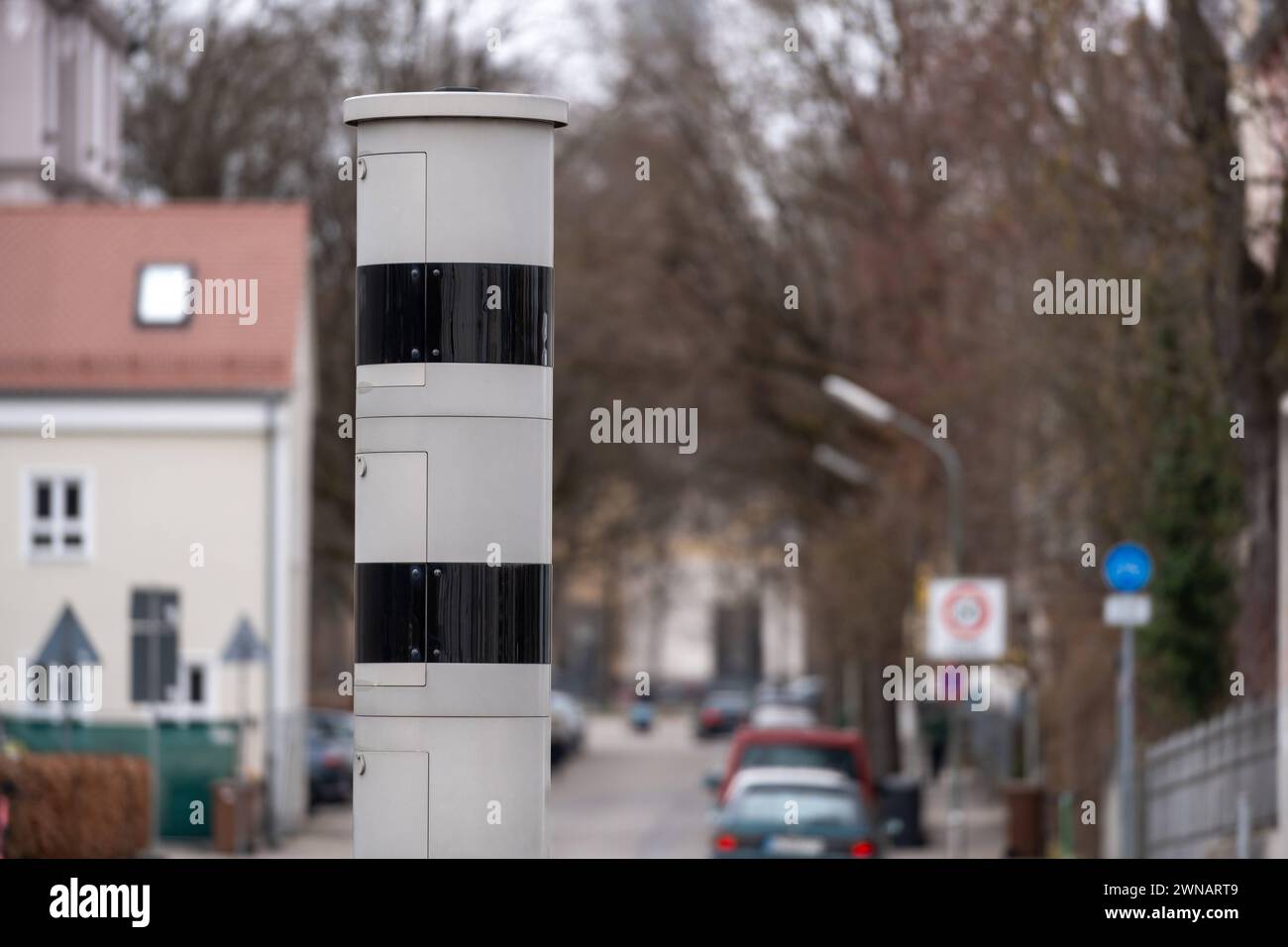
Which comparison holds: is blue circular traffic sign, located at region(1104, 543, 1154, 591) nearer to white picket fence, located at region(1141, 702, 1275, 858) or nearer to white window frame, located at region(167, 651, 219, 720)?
white picket fence, located at region(1141, 702, 1275, 858)

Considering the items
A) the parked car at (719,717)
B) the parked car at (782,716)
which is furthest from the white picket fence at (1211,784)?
the parked car at (719,717)

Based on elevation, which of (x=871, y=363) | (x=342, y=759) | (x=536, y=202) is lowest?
(x=342, y=759)

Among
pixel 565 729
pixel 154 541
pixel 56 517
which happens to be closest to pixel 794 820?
pixel 154 541

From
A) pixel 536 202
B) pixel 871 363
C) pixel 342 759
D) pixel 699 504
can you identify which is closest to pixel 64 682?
pixel 342 759

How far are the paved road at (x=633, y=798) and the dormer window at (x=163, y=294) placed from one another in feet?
29.3

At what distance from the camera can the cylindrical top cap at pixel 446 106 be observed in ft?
17.4

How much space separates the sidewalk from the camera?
31344 mm

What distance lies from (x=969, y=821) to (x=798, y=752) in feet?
38.9

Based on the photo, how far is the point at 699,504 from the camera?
197 feet

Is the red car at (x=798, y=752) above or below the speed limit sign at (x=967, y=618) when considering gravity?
below

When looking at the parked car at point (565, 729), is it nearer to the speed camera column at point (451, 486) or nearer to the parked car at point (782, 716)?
the parked car at point (782, 716)
